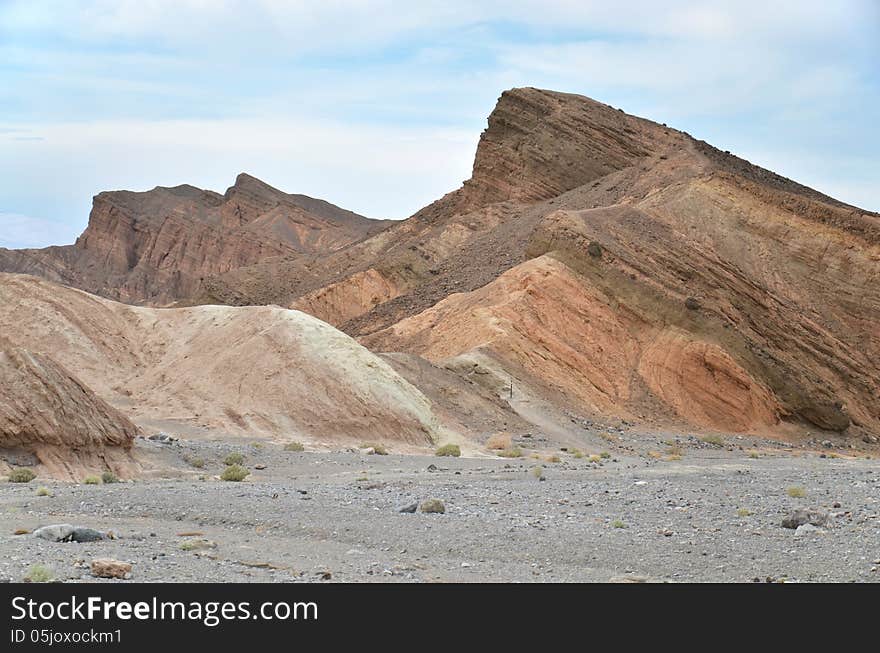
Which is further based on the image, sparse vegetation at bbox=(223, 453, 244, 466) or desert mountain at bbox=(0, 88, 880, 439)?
desert mountain at bbox=(0, 88, 880, 439)

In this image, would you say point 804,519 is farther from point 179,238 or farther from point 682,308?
point 179,238

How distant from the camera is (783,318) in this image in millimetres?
46938

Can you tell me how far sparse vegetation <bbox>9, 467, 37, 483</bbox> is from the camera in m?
19.3

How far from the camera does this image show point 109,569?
10.4 meters

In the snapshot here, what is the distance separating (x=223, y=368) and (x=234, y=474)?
11.3m

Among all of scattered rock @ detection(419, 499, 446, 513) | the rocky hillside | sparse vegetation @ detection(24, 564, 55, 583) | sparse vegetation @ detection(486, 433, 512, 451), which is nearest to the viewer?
sparse vegetation @ detection(24, 564, 55, 583)

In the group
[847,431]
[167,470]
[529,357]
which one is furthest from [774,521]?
[847,431]

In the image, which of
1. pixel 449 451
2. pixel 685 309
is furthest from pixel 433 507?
pixel 685 309

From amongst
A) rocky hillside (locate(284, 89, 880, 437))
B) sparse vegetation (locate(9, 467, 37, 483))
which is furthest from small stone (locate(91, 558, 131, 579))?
rocky hillside (locate(284, 89, 880, 437))

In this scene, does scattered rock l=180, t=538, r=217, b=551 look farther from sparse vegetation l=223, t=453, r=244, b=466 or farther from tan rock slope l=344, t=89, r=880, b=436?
tan rock slope l=344, t=89, r=880, b=436

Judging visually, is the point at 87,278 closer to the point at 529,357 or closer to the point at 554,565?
the point at 529,357

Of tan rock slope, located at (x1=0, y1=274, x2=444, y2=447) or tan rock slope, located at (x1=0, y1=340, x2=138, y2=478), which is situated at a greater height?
tan rock slope, located at (x1=0, y1=274, x2=444, y2=447)

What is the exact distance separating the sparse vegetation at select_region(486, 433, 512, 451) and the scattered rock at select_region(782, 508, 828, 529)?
18167 millimetres

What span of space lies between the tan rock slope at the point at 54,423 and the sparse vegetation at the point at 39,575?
34.9ft
